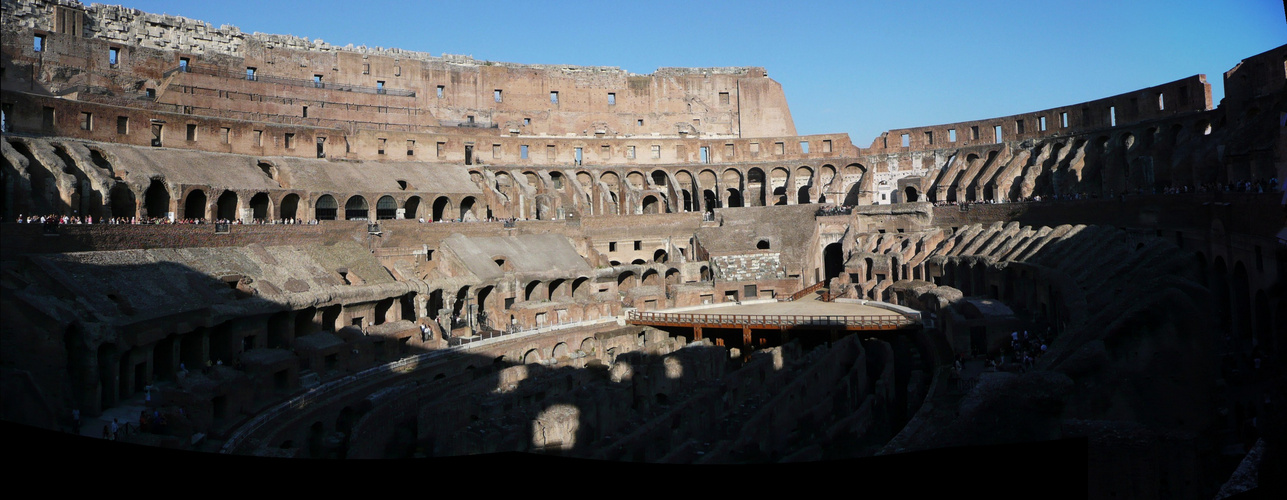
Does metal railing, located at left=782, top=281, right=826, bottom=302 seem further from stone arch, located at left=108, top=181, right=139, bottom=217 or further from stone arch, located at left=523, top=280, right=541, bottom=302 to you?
stone arch, located at left=108, top=181, right=139, bottom=217

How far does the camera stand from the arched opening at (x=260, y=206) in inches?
1390

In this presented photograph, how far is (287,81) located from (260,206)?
36.5 feet

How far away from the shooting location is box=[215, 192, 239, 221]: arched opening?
3434 centimetres

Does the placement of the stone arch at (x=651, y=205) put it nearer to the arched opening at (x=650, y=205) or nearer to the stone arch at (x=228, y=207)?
the arched opening at (x=650, y=205)

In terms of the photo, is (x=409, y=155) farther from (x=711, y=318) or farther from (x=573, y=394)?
(x=573, y=394)

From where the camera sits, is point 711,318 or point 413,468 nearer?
point 413,468

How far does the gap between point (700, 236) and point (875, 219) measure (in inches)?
382

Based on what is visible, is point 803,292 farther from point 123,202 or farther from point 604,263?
point 123,202

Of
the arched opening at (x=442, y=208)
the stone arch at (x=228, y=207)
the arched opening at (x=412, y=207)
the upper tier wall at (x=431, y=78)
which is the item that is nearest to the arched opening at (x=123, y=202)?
the stone arch at (x=228, y=207)

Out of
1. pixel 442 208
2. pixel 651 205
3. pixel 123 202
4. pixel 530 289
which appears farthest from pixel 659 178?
pixel 123 202

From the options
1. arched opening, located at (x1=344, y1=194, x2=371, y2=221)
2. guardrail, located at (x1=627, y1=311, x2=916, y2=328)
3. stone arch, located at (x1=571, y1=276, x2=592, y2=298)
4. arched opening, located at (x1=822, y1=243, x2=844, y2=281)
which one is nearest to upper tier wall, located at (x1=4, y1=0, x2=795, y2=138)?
arched opening, located at (x1=344, y1=194, x2=371, y2=221)

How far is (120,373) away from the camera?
17922mm

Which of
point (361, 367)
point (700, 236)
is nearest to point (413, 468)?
point (361, 367)

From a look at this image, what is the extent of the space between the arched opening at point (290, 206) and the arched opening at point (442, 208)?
7.31 metres
